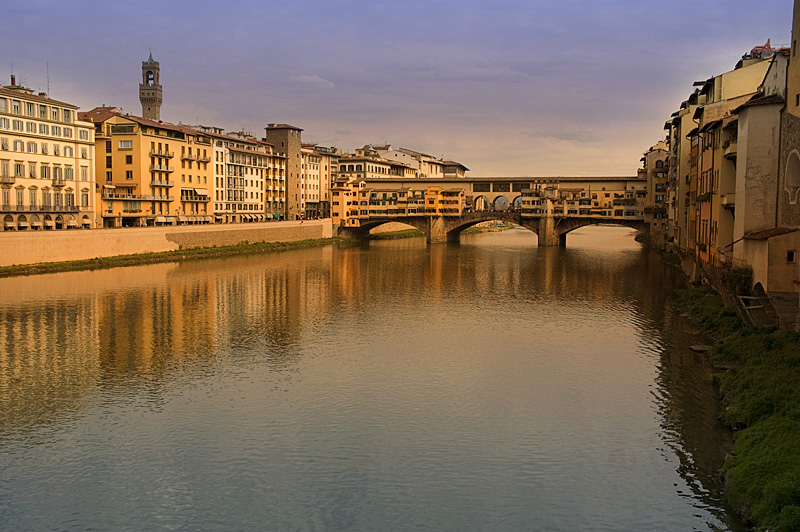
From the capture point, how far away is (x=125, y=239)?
3816 cm

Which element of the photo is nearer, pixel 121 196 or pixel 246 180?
pixel 121 196

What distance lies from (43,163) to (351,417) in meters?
30.9

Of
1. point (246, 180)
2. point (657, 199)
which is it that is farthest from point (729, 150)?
point (246, 180)

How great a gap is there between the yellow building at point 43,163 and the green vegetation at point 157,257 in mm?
4707

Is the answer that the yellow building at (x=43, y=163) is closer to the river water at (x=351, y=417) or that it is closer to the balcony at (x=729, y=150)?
the river water at (x=351, y=417)


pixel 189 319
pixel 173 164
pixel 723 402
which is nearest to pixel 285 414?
pixel 723 402

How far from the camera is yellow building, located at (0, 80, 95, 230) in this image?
36000 millimetres

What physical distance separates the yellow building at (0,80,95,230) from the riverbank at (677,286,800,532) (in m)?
32.2

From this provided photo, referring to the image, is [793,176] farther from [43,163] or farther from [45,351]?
[43,163]

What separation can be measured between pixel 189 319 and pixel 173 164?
2866 cm

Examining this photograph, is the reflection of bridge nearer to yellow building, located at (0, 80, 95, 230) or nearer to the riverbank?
yellow building, located at (0, 80, 95, 230)

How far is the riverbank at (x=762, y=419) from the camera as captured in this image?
884cm

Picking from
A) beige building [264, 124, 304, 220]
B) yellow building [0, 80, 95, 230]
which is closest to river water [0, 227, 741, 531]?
yellow building [0, 80, 95, 230]

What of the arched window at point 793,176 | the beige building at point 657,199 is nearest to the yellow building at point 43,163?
the arched window at point 793,176
